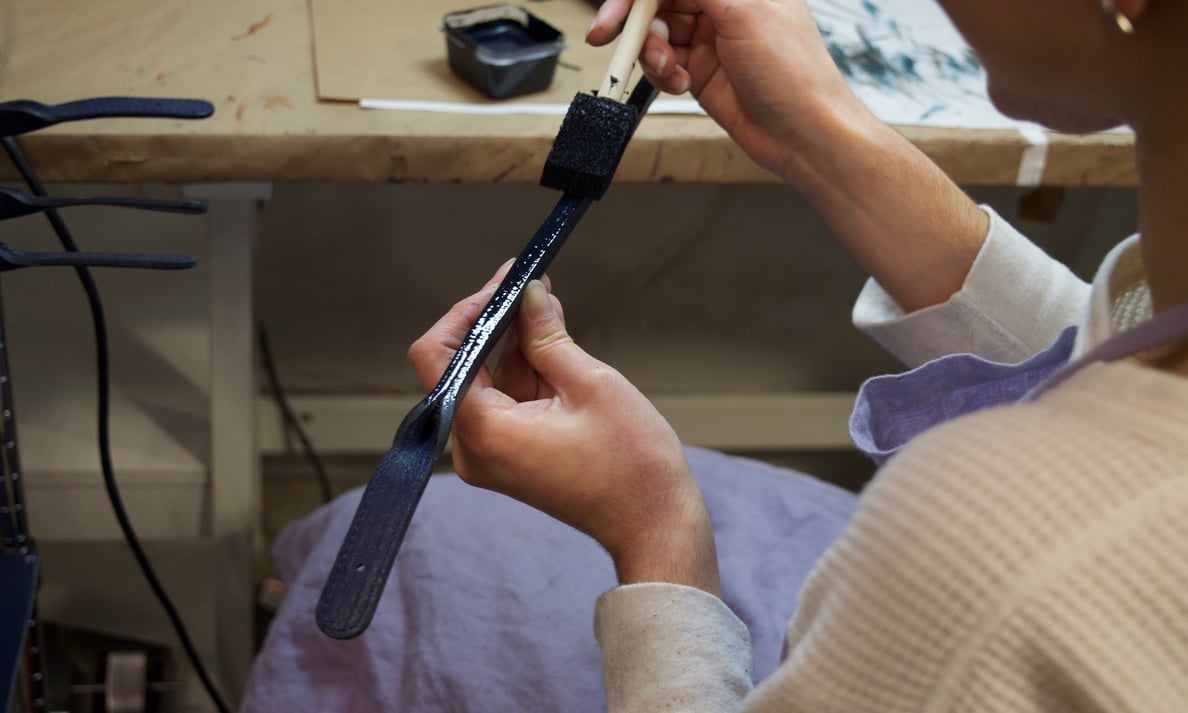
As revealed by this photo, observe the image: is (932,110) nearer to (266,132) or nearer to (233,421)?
(266,132)

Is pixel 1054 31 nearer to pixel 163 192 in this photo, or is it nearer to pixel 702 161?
pixel 702 161

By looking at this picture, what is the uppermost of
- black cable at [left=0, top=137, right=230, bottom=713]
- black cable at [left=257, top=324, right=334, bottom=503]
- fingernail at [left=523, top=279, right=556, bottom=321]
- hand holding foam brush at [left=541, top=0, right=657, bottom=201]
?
hand holding foam brush at [left=541, top=0, right=657, bottom=201]

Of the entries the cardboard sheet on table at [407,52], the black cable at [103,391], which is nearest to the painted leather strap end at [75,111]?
the black cable at [103,391]

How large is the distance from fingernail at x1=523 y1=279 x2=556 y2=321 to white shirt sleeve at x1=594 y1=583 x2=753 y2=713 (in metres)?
0.15

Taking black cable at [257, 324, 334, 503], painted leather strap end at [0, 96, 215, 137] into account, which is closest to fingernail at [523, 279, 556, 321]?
painted leather strap end at [0, 96, 215, 137]

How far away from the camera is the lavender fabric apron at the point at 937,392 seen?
1.97ft

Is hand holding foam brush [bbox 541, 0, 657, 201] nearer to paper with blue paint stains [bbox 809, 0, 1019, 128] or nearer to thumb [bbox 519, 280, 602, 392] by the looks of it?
thumb [bbox 519, 280, 602, 392]

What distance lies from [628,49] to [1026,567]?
394mm

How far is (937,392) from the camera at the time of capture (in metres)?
0.63

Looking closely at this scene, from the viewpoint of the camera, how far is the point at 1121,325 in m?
0.54

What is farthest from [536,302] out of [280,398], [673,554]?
[280,398]

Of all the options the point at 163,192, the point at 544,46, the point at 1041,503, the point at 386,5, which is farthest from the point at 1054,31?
the point at 163,192

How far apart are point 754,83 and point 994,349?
23 centimetres

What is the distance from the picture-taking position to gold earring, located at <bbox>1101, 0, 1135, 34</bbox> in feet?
1.17
